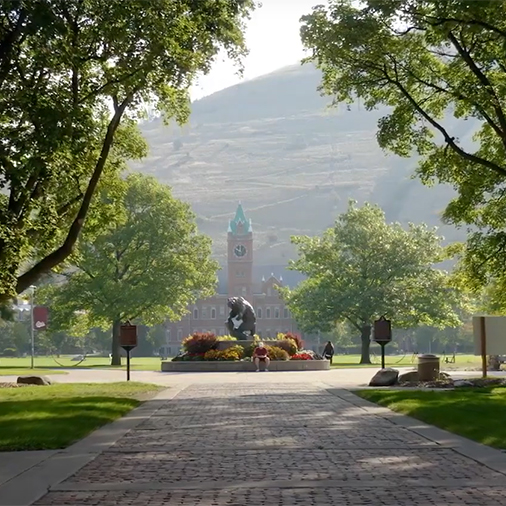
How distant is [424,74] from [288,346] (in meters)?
27.4

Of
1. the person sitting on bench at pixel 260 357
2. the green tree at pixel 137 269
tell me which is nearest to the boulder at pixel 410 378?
the person sitting on bench at pixel 260 357

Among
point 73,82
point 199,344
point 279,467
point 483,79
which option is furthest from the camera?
point 199,344

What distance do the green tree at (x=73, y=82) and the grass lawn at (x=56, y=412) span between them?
314 centimetres

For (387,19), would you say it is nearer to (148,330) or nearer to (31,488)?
(31,488)

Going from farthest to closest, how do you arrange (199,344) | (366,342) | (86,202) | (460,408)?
1. (366,342)
2. (199,344)
3. (86,202)
4. (460,408)

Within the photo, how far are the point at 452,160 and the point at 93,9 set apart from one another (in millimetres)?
13283

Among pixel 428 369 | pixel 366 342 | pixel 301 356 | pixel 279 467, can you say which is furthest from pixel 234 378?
pixel 366 342

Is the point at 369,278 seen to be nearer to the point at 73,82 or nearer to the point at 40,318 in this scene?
the point at 40,318

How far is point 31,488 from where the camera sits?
1089 cm

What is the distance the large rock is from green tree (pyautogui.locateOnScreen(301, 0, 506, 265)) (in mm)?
5230

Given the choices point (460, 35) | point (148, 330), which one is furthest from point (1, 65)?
point (148, 330)

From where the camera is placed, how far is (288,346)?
58375mm

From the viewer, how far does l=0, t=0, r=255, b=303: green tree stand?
25.0m

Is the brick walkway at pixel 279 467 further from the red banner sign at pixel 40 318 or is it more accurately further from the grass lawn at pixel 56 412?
the red banner sign at pixel 40 318
